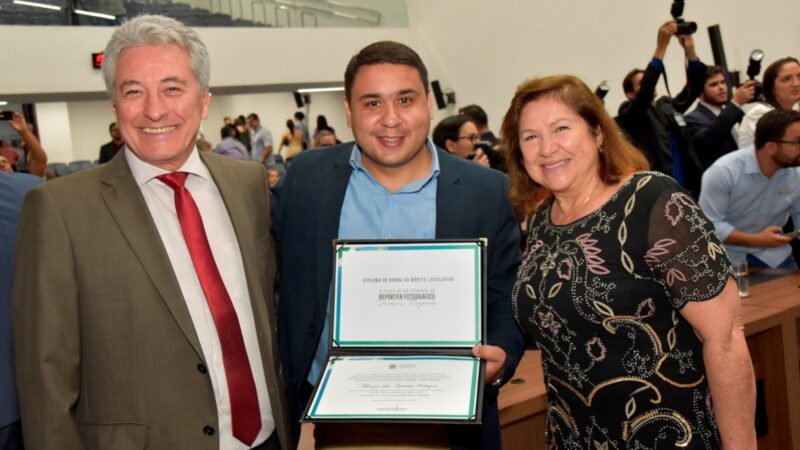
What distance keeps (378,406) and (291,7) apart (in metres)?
12.6

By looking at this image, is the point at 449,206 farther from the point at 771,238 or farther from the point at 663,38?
the point at 663,38

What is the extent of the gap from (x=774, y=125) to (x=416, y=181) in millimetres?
2828

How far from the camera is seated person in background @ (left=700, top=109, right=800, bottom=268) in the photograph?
432 centimetres

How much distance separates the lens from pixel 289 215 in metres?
2.29

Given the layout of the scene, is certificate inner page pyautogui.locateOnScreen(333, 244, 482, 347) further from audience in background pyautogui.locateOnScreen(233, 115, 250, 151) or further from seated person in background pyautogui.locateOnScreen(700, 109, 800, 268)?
audience in background pyautogui.locateOnScreen(233, 115, 250, 151)

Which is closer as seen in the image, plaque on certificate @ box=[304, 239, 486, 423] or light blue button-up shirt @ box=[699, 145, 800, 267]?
plaque on certificate @ box=[304, 239, 486, 423]

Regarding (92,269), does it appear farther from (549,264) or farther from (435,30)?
(435,30)

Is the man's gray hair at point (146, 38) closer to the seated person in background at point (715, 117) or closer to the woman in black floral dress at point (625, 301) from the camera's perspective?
the woman in black floral dress at point (625, 301)

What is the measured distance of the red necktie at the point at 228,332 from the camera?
1.92m

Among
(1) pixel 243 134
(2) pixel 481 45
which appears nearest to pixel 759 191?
(2) pixel 481 45

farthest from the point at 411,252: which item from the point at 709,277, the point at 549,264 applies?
the point at 709,277

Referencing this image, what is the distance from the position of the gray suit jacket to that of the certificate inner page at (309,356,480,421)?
285 millimetres

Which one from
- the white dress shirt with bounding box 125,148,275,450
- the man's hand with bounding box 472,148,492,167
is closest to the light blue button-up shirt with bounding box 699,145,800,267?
the man's hand with bounding box 472,148,492,167

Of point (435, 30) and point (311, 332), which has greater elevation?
point (435, 30)
